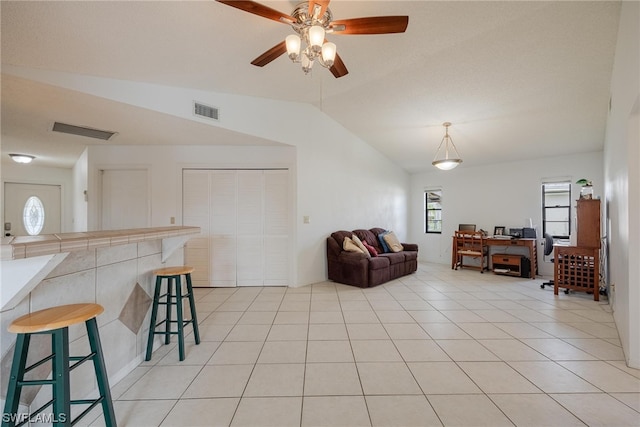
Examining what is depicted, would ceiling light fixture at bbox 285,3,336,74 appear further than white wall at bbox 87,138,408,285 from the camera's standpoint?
No

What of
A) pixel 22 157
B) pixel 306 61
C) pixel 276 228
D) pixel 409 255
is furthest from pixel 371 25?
pixel 22 157

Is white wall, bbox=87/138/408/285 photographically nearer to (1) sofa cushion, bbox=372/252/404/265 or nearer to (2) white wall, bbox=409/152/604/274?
(1) sofa cushion, bbox=372/252/404/265

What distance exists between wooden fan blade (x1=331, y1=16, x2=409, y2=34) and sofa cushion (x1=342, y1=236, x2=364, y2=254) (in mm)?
3246

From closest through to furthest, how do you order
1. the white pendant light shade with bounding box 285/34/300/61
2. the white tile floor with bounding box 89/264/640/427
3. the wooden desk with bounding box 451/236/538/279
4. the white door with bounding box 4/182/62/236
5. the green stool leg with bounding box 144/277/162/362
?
the white tile floor with bounding box 89/264/640/427 → the white pendant light shade with bounding box 285/34/300/61 → the green stool leg with bounding box 144/277/162/362 → the wooden desk with bounding box 451/236/538/279 → the white door with bounding box 4/182/62/236

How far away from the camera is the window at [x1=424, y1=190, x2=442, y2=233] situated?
7180 millimetres

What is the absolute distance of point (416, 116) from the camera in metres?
4.17

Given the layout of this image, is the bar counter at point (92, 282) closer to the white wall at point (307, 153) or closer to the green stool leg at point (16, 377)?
the green stool leg at point (16, 377)

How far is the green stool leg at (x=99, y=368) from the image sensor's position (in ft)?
4.34

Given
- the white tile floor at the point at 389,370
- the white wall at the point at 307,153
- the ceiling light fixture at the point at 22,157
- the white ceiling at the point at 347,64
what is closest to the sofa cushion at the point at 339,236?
the white wall at the point at 307,153

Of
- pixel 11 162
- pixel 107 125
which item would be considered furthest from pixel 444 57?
pixel 11 162

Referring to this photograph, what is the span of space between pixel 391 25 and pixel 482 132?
12.3 feet

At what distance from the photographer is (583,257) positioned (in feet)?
12.8

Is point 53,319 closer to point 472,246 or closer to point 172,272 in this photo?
point 172,272

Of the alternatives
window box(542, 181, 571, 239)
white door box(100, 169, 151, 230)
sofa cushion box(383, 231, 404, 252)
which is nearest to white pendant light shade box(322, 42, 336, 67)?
white door box(100, 169, 151, 230)
